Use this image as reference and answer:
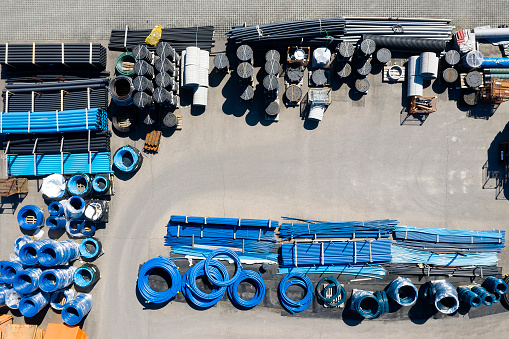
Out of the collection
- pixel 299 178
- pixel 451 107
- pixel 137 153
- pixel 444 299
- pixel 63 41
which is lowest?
pixel 444 299

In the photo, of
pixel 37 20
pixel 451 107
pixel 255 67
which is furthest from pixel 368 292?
pixel 37 20

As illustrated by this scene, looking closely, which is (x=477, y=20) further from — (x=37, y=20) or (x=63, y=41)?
(x=37, y=20)

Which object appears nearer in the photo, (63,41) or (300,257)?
(300,257)

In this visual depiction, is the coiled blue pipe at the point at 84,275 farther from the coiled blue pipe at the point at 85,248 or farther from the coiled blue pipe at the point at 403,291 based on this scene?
the coiled blue pipe at the point at 403,291

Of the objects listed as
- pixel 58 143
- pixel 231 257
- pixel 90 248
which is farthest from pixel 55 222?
pixel 231 257

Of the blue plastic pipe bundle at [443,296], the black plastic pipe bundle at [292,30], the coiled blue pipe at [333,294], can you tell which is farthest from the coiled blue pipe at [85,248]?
the blue plastic pipe bundle at [443,296]

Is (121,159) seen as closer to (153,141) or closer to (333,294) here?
(153,141)

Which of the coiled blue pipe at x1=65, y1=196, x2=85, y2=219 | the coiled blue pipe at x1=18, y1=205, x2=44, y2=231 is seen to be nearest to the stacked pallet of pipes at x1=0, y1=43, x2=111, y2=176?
the coiled blue pipe at x1=65, y1=196, x2=85, y2=219

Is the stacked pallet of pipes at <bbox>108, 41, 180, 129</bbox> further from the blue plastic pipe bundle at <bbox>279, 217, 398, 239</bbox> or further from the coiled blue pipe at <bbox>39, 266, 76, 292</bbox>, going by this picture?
the blue plastic pipe bundle at <bbox>279, 217, 398, 239</bbox>
